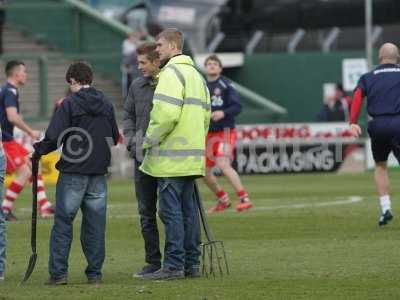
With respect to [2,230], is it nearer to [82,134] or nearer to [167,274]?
[82,134]

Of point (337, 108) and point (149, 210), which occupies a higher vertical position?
point (337, 108)

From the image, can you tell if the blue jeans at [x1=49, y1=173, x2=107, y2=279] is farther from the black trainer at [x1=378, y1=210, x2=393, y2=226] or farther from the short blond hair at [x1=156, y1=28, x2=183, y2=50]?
the black trainer at [x1=378, y1=210, x2=393, y2=226]

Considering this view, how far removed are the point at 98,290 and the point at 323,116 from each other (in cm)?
2312

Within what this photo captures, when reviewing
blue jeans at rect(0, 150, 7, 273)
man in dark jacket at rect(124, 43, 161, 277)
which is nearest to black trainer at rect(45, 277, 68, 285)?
blue jeans at rect(0, 150, 7, 273)

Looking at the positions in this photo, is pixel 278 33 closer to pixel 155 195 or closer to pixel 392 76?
pixel 392 76

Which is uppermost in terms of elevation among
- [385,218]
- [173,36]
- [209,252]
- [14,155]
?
[173,36]

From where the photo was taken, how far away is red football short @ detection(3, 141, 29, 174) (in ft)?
60.2

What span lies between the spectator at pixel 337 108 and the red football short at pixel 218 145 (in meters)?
13.9

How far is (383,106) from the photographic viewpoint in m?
15.7

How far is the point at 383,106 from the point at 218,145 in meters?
3.91

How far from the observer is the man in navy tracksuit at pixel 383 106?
616 inches

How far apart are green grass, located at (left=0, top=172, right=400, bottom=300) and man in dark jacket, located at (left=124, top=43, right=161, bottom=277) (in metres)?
0.37

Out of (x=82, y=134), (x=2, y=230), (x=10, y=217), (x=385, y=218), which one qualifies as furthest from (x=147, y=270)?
(x=10, y=217)

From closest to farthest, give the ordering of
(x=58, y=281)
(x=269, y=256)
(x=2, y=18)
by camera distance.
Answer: (x=58, y=281) → (x=269, y=256) → (x=2, y=18)
